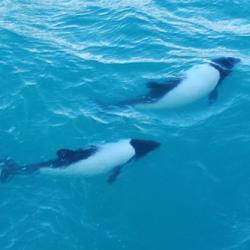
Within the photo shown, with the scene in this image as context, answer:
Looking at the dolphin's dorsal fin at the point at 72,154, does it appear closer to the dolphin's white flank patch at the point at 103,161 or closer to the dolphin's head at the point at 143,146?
the dolphin's white flank patch at the point at 103,161

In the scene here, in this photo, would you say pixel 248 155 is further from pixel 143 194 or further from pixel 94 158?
pixel 94 158

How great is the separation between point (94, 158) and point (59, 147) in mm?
1253

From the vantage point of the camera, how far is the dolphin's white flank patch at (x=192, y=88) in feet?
51.1

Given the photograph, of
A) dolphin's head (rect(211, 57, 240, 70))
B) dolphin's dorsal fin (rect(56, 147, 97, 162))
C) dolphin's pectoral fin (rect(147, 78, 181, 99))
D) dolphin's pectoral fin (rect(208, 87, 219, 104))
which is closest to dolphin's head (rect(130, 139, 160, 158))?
dolphin's dorsal fin (rect(56, 147, 97, 162))

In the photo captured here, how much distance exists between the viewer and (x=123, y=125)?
15.0 m

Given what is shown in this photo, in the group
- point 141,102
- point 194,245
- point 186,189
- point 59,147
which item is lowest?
point 194,245

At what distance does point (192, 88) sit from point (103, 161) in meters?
4.26

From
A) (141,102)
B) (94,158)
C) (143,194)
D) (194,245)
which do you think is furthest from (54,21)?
(194,245)

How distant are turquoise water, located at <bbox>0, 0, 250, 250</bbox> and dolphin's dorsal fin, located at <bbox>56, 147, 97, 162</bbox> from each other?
59cm

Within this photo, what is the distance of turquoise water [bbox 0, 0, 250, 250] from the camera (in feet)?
39.8

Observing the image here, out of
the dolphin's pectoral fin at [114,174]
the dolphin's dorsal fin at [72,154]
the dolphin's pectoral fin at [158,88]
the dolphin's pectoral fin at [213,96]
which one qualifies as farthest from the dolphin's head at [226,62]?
the dolphin's dorsal fin at [72,154]

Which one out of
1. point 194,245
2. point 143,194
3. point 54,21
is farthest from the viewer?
point 54,21

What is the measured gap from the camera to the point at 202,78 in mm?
16453

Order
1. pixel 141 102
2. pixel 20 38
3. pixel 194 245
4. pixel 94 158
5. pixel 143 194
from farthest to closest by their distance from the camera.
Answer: pixel 20 38
pixel 141 102
pixel 94 158
pixel 143 194
pixel 194 245
